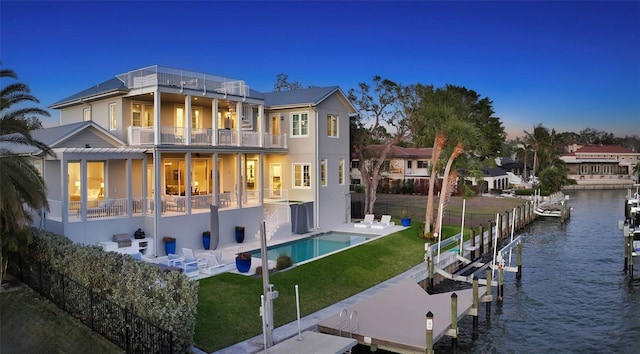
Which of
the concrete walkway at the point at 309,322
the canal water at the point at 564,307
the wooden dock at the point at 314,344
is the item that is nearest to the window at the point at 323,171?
the concrete walkway at the point at 309,322

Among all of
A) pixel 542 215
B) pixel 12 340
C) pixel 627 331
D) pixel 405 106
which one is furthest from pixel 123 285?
pixel 542 215

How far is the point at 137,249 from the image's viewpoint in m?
21.9

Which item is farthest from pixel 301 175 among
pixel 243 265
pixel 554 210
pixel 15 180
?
pixel 554 210

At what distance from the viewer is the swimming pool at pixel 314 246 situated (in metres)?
24.0

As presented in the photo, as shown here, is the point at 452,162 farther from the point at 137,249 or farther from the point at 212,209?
the point at 137,249

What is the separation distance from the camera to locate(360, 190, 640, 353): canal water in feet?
56.0

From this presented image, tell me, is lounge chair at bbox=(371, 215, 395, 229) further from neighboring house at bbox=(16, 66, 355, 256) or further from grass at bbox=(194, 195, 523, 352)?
grass at bbox=(194, 195, 523, 352)

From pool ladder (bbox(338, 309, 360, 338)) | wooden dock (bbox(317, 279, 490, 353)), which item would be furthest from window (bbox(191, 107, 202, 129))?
pool ladder (bbox(338, 309, 360, 338))

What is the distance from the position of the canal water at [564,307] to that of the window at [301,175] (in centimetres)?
1284

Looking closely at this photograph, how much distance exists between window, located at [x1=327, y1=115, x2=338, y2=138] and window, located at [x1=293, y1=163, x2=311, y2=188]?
9.49 feet

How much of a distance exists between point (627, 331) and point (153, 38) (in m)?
28.2

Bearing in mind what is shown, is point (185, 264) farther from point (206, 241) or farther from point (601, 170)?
point (601, 170)

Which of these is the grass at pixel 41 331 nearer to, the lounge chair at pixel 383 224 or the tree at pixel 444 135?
the lounge chair at pixel 383 224

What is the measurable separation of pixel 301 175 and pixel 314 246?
6.61 meters
